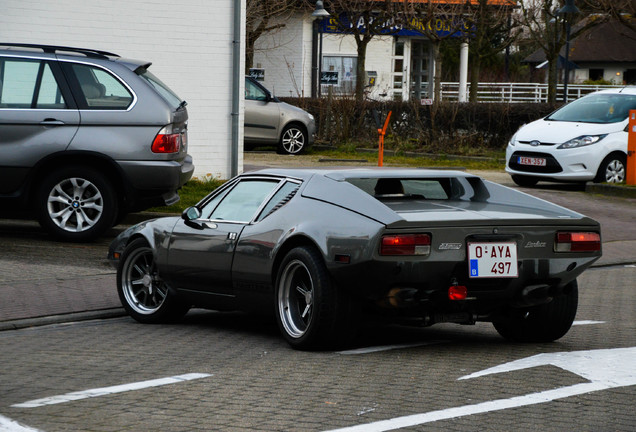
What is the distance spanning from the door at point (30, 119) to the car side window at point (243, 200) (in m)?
4.27

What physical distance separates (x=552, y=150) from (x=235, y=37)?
5726 mm

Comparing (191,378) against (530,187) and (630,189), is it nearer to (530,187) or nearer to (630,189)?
(630,189)

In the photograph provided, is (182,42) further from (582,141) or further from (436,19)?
(436,19)

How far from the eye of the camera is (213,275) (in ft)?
25.6

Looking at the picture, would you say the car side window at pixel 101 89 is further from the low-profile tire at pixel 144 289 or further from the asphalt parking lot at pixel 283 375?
the low-profile tire at pixel 144 289

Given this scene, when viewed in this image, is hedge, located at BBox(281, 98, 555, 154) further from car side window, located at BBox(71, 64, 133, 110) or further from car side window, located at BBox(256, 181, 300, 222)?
car side window, located at BBox(256, 181, 300, 222)

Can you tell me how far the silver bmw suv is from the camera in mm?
11836

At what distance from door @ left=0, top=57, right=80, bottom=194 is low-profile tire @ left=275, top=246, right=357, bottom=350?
211 inches

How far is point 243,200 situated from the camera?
789 centimetres

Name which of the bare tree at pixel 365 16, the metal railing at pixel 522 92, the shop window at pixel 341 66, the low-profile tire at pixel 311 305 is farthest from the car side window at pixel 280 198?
the metal railing at pixel 522 92

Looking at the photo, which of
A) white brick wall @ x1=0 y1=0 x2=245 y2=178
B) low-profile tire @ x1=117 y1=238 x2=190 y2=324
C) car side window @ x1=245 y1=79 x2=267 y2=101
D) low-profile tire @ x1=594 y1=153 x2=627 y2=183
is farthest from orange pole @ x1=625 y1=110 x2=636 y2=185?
low-profile tire @ x1=117 y1=238 x2=190 y2=324

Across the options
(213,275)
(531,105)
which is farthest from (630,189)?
(213,275)

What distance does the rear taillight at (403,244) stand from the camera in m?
6.52

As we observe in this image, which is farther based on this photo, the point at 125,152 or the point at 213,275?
the point at 125,152
